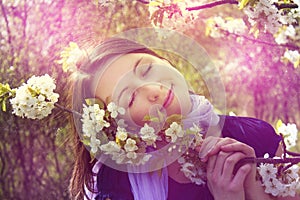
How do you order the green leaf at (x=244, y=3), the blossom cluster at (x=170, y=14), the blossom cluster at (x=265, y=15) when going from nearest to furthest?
the green leaf at (x=244, y=3) < the blossom cluster at (x=265, y=15) < the blossom cluster at (x=170, y=14)

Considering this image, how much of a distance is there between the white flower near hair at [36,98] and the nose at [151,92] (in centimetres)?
28

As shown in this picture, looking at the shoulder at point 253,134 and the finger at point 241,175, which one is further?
the shoulder at point 253,134

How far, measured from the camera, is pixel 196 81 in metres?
4.53

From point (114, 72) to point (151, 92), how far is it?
179 mm

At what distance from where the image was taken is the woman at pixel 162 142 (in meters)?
2.19

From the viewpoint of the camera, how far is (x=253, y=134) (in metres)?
2.48

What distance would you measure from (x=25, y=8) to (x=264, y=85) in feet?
6.49

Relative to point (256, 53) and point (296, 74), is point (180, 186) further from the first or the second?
point (256, 53)

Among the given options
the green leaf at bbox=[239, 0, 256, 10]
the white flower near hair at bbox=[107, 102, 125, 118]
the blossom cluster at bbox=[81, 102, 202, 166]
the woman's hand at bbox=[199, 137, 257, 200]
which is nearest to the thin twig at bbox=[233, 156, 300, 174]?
the woman's hand at bbox=[199, 137, 257, 200]

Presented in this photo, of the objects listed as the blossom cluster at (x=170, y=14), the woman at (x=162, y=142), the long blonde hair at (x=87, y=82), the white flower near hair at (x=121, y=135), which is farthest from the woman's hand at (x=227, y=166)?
the blossom cluster at (x=170, y=14)

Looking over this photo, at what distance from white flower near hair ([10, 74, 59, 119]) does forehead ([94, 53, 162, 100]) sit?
0.16 metres

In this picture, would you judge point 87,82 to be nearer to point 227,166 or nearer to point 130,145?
point 130,145

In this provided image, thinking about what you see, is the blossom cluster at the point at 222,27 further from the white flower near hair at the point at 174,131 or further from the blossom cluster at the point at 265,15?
the white flower near hair at the point at 174,131

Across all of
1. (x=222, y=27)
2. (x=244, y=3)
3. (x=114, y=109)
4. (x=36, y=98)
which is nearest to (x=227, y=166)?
(x=114, y=109)
